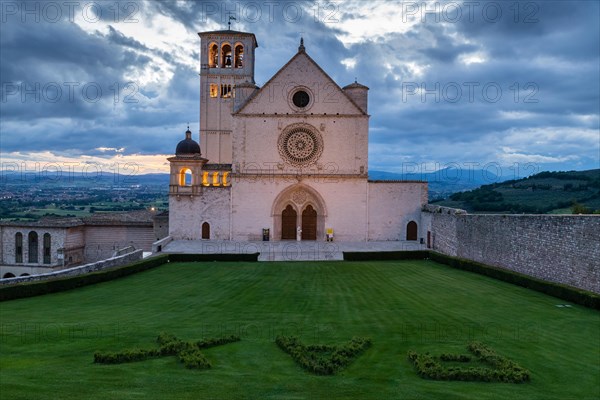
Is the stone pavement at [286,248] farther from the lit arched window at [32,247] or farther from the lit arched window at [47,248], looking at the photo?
the lit arched window at [32,247]

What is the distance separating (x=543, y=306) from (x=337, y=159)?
24.9m

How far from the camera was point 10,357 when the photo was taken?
32.8 feet

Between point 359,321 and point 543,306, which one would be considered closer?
point 359,321

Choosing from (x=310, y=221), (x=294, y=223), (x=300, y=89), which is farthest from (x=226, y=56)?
(x=310, y=221)

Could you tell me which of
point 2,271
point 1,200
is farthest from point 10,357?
point 1,200

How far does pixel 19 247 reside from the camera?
144 feet

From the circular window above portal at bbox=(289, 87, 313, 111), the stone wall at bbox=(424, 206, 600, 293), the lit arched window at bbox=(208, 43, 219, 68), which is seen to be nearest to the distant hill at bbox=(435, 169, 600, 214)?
the stone wall at bbox=(424, 206, 600, 293)

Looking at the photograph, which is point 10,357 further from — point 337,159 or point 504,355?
point 337,159

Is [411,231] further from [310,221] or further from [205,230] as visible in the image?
[205,230]

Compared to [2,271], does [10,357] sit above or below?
above

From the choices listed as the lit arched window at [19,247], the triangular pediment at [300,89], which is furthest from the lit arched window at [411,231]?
the lit arched window at [19,247]

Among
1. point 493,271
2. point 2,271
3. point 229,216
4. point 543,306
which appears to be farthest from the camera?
point 2,271

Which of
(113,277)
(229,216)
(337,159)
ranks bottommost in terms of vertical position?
(113,277)

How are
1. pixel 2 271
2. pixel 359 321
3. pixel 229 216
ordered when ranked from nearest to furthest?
pixel 359 321
pixel 229 216
pixel 2 271
